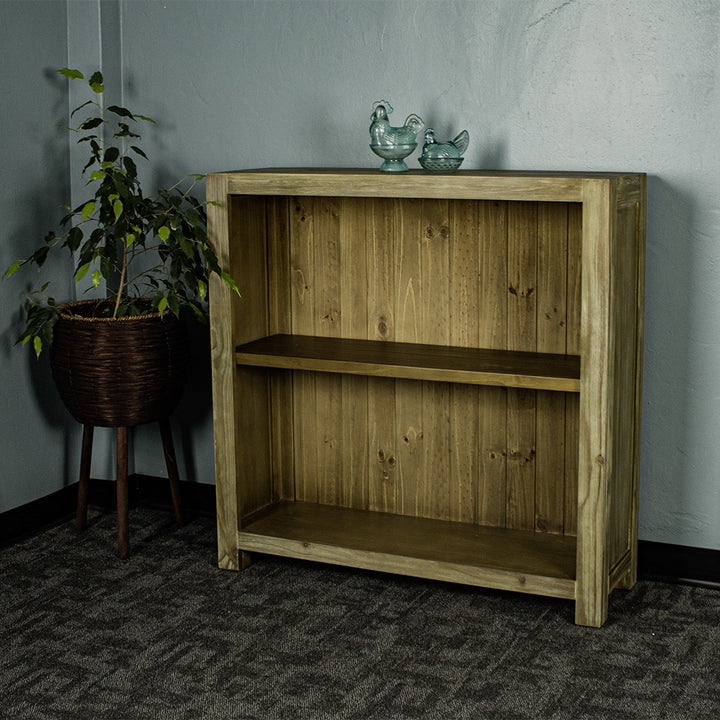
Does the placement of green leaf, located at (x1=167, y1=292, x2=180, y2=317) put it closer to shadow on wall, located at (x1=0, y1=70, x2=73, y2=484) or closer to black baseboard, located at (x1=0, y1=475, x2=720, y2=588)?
shadow on wall, located at (x1=0, y1=70, x2=73, y2=484)

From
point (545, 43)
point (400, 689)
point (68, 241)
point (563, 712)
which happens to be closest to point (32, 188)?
point (68, 241)

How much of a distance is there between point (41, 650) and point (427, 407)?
4.27 ft

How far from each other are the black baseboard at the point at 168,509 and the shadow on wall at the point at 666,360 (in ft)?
0.24

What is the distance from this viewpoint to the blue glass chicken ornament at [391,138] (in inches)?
111

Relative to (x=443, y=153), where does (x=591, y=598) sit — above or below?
below

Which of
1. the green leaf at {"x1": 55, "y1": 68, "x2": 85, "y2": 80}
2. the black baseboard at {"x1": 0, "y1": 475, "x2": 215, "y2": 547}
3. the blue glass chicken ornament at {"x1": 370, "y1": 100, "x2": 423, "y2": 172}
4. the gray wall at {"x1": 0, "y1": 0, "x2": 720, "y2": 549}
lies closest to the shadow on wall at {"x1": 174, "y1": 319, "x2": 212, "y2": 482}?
the black baseboard at {"x1": 0, "y1": 475, "x2": 215, "y2": 547}

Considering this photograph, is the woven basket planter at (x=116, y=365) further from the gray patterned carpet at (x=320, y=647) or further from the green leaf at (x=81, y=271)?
the gray patterned carpet at (x=320, y=647)

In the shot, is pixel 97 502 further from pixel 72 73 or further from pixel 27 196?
pixel 72 73

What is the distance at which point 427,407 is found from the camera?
10.4ft

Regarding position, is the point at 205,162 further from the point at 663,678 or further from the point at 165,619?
the point at 663,678

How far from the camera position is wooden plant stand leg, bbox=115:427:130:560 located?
319 centimetres

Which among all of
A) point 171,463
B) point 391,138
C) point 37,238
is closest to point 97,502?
point 171,463

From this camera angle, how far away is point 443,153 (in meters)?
2.79

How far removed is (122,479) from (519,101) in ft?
5.37
